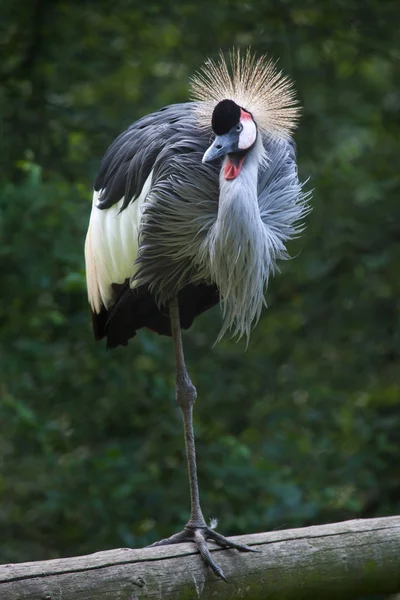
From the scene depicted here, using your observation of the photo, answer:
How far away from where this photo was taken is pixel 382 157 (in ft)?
17.4

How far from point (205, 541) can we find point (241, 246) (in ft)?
2.68

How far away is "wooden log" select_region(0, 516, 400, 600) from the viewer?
2.38 metres

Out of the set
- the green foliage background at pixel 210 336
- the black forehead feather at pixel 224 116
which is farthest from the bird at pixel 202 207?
A: the green foliage background at pixel 210 336

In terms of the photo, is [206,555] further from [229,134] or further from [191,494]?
[229,134]

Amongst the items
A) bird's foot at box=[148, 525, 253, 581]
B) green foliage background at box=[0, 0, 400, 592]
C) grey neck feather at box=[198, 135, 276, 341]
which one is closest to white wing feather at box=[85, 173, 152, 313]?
grey neck feather at box=[198, 135, 276, 341]

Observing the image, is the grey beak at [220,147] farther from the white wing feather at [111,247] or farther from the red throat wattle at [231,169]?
the white wing feather at [111,247]

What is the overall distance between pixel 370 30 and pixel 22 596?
363 centimetres

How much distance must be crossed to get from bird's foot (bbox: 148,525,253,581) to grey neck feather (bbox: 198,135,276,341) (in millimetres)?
589

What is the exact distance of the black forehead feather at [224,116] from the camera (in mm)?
2750

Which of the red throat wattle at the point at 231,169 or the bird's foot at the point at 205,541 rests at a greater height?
the red throat wattle at the point at 231,169

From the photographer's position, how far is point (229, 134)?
2779 mm

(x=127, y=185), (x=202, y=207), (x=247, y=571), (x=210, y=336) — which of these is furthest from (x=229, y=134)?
(x=210, y=336)

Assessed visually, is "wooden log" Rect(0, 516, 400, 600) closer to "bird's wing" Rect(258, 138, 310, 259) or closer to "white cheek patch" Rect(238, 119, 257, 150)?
"bird's wing" Rect(258, 138, 310, 259)

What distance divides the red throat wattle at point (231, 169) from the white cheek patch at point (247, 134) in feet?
0.15
